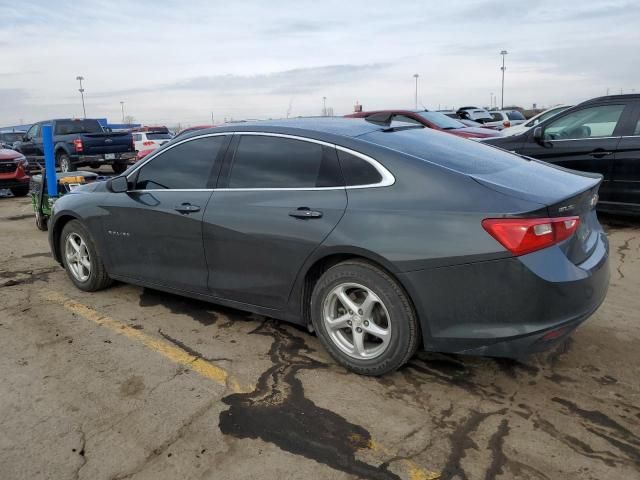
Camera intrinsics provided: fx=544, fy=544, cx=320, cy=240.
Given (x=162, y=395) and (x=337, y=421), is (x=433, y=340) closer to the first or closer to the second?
(x=337, y=421)

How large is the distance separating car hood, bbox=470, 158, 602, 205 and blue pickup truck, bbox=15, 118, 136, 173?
14.9 m

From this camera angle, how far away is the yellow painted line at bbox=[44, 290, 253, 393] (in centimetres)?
337

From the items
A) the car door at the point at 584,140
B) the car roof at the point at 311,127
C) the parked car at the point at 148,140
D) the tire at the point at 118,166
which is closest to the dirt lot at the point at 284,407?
the car roof at the point at 311,127

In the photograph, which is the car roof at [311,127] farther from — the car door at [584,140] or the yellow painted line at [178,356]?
the car door at [584,140]

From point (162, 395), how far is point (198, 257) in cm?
115

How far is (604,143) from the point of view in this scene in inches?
276

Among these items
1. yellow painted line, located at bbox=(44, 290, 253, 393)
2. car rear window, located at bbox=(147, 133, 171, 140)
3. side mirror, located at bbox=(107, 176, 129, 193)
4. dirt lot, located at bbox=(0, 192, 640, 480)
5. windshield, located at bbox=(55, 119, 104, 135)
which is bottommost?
dirt lot, located at bbox=(0, 192, 640, 480)

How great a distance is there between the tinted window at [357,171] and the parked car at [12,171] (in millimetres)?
11656

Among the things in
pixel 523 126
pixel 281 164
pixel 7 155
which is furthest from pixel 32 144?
pixel 281 164

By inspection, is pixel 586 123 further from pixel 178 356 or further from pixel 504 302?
pixel 178 356

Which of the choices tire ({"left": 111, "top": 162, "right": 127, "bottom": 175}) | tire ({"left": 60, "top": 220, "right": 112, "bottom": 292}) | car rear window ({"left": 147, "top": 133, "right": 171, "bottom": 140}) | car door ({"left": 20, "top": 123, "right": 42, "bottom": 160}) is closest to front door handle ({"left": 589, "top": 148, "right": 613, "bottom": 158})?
tire ({"left": 60, "top": 220, "right": 112, "bottom": 292})

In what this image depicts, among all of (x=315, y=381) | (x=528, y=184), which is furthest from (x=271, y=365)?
(x=528, y=184)

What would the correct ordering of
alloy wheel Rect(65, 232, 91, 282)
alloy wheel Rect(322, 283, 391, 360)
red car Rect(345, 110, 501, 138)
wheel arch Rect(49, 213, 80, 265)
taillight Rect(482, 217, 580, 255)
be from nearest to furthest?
taillight Rect(482, 217, 580, 255) < alloy wheel Rect(322, 283, 391, 360) < alloy wheel Rect(65, 232, 91, 282) < wheel arch Rect(49, 213, 80, 265) < red car Rect(345, 110, 501, 138)

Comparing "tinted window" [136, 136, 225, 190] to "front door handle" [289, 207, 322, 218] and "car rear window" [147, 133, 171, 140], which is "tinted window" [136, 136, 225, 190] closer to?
"front door handle" [289, 207, 322, 218]
